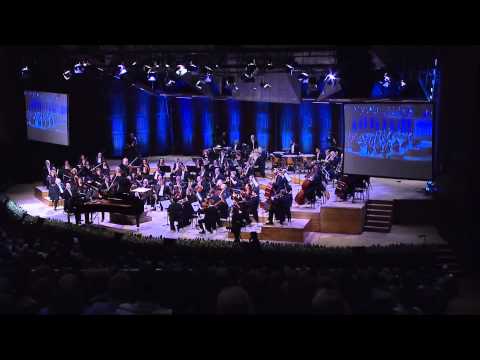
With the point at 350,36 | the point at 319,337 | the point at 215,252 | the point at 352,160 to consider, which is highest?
the point at 350,36

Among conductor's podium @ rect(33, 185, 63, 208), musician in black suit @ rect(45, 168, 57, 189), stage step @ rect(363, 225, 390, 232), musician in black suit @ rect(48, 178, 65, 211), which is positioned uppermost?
musician in black suit @ rect(45, 168, 57, 189)

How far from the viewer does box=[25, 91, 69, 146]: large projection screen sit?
19578 millimetres

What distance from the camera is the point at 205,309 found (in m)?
6.92

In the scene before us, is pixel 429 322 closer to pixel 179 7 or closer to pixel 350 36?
pixel 350 36

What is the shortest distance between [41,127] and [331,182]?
1058 cm

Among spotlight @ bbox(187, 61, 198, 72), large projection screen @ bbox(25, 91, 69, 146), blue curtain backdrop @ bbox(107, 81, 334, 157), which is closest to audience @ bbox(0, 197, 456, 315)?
spotlight @ bbox(187, 61, 198, 72)

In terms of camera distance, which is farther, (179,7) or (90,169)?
(90,169)

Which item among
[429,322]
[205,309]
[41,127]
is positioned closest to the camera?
[429,322]

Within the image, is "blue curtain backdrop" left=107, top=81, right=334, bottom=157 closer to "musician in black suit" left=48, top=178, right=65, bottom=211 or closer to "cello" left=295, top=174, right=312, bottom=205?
"musician in black suit" left=48, top=178, right=65, bottom=211

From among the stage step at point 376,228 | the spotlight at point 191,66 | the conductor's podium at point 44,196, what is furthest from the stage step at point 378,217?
the conductor's podium at point 44,196

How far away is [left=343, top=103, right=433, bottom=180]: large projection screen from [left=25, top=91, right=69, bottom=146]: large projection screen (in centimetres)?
1007

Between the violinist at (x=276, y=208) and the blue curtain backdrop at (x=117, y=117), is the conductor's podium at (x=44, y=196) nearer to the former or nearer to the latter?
the blue curtain backdrop at (x=117, y=117)

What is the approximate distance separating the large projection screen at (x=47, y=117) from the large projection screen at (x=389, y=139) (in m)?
10.1

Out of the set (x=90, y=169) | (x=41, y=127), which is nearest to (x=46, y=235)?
(x=90, y=169)
